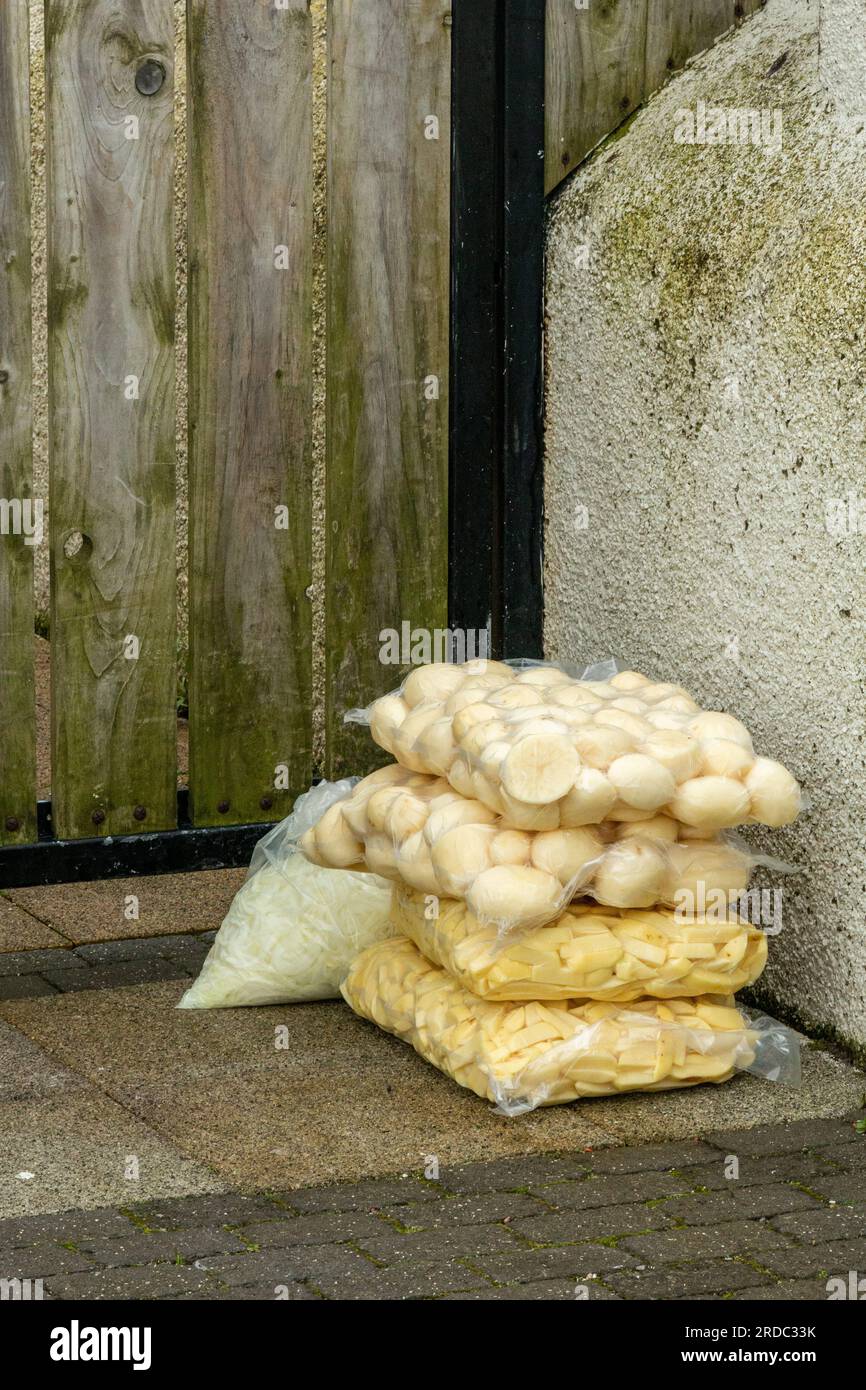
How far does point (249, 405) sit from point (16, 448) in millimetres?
505

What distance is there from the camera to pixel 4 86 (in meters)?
3.63

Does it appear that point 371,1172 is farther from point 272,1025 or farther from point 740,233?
point 740,233

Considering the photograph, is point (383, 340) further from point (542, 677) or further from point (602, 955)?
point (602, 955)

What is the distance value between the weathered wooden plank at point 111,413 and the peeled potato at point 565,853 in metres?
1.05

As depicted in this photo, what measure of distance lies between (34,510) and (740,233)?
5.12 feet

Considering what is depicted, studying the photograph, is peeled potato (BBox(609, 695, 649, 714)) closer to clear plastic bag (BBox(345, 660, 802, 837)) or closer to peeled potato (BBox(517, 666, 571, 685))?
clear plastic bag (BBox(345, 660, 802, 837))

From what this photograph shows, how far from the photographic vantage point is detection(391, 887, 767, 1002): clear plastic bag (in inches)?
130

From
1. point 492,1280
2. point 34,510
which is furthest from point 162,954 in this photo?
point 492,1280

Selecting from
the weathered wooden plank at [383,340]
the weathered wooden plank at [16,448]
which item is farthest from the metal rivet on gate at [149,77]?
the weathered wooden plank at [383,340]

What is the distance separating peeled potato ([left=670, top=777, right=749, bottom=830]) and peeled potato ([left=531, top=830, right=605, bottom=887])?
0.57 ft

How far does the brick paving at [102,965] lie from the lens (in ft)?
13.3

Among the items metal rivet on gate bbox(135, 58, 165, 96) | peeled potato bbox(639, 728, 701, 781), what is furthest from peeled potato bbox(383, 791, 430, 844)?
metal rivet on gate bbox(135, 58, 165, 96)

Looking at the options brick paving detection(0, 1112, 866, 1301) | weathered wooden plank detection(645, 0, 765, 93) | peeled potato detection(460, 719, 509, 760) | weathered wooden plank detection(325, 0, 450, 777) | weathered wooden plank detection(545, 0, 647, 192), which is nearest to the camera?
brick paving detection(0, 1112, 866, 1301)

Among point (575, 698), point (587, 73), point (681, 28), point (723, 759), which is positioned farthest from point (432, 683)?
point (681, 28)
